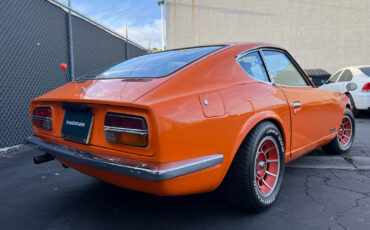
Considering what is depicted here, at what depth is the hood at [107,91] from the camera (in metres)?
1.70

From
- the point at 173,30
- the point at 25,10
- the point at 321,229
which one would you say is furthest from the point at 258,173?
the point at 173,30

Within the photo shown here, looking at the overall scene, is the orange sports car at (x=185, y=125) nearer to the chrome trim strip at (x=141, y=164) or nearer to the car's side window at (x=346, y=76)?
the chrome trim strip at (x=141, y=164)

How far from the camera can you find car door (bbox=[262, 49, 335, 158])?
2.55 m

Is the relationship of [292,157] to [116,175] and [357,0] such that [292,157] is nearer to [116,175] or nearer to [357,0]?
[116,175]

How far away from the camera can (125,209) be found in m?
2.23

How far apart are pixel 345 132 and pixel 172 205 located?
287 cm

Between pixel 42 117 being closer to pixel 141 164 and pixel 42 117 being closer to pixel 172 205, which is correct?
pixel 141 164

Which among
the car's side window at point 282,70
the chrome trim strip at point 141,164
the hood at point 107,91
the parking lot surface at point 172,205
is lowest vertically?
the parking lot surface at point 172,205

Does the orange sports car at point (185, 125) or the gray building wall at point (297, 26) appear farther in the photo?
the gray building wall at point (297, 26)

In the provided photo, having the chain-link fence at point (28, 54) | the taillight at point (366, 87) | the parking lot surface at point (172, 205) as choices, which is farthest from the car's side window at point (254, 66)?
the taillight at point (366, 87)

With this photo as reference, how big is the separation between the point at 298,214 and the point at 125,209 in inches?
53.2

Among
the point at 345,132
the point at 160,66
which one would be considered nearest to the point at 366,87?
the point at 345,132

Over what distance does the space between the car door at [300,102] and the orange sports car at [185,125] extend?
20 mm

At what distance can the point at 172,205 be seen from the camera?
7.52 feet
